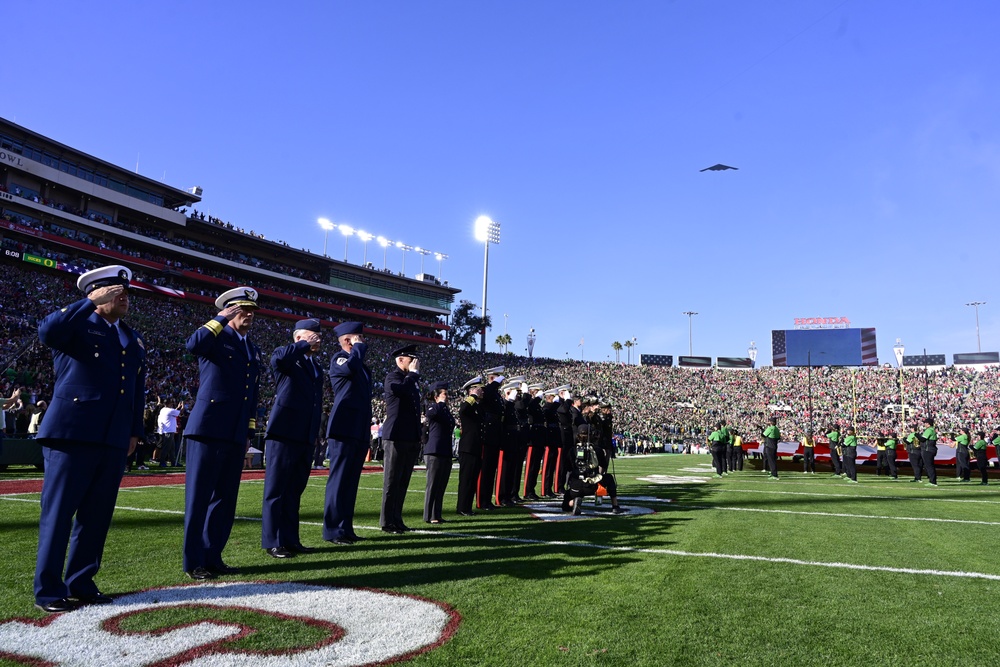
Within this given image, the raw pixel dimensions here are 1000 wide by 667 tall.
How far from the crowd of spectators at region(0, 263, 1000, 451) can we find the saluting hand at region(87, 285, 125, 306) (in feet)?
115

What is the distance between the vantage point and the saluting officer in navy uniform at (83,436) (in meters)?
4.00

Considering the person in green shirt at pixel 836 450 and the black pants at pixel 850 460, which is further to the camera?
the person in green shirt at pixel 836 450

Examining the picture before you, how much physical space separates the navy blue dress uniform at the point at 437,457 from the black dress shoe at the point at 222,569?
334cm

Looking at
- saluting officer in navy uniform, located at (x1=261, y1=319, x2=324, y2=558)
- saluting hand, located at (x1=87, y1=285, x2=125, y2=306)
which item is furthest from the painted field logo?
saluting hand, located at (x1=87, y1=285, x2=125, y2=306)

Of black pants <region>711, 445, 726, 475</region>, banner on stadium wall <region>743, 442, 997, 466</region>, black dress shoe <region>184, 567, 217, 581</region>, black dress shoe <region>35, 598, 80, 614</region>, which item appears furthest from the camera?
banner on stadium wall <region>743, 442, 997, 466</region>

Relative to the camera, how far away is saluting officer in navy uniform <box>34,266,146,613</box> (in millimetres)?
4000

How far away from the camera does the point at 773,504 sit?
11.4 metres

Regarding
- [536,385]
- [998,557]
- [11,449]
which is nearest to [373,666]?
[998,557]

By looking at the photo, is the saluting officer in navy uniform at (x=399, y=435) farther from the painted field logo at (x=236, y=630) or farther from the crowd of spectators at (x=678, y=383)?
the crowd of spectators at (x=678, y=383)

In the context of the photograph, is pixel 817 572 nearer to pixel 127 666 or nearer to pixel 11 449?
pixel 127 666

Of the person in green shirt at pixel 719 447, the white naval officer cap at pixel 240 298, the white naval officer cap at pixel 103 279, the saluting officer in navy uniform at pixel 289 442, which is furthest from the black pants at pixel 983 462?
the white naval officer cap at pixel 103 279

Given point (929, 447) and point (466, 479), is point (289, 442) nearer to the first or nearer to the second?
point (466, 479)

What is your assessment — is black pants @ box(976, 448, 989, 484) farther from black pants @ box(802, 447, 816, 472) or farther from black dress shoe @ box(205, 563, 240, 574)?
black dress shoe @ box(205, 563, 240, 574)

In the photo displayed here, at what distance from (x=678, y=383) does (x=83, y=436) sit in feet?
223
